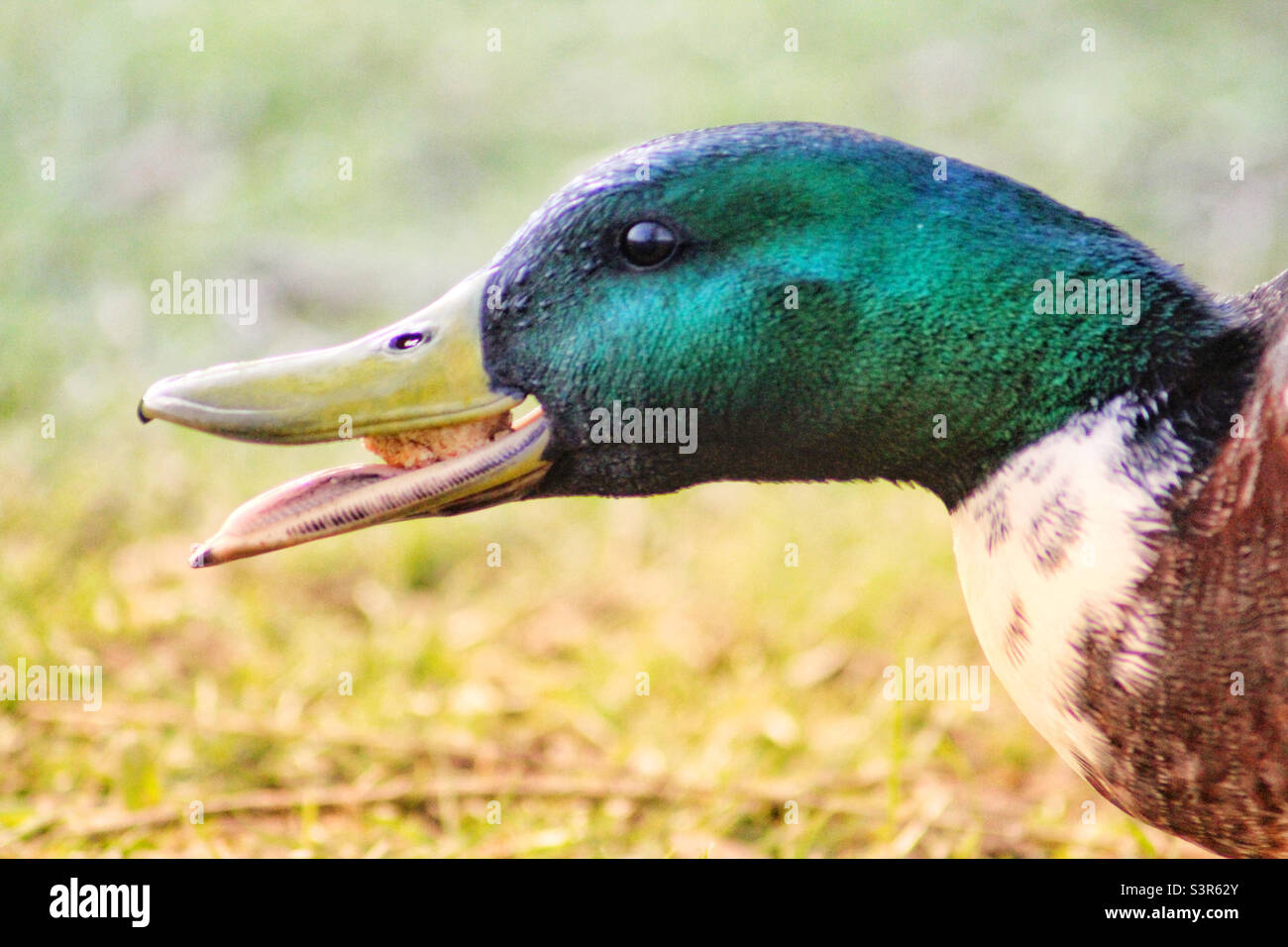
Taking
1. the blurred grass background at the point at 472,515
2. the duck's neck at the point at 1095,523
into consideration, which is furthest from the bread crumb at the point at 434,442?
the blurred grass background at the point at 472,515

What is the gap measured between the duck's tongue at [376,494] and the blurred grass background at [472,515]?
782mm

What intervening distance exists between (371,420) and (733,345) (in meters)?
0.40

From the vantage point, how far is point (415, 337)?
1543 mm

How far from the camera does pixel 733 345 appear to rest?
151 cm

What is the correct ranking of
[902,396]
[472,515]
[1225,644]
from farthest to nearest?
[472,515] < [902,396] < [1225,644]

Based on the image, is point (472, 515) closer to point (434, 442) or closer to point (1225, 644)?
point (434, 442)

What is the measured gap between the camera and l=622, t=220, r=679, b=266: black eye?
4.91 ft

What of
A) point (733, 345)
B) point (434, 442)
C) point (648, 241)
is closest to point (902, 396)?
point (733, 345)

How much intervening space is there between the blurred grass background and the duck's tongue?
2.57 feet

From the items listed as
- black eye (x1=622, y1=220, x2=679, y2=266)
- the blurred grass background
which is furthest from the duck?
the blurred grass background

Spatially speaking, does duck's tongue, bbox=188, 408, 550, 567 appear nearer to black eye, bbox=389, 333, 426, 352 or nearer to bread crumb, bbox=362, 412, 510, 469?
bread crumb, bbox=362, 412, 510, 469

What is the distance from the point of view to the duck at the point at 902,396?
1401 millimetres
